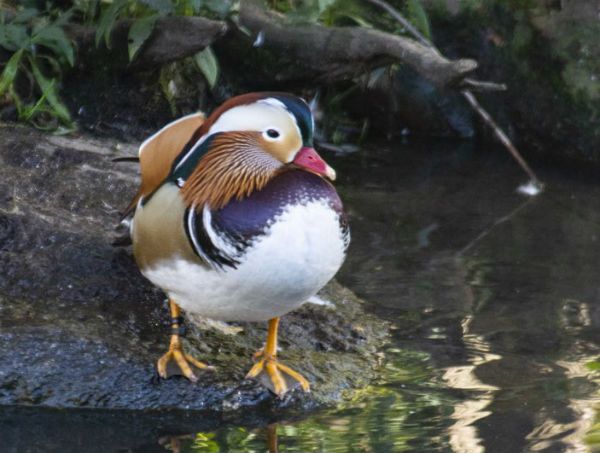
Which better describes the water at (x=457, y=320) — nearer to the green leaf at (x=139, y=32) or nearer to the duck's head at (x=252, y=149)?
the duck's head at (x=252, y=149)

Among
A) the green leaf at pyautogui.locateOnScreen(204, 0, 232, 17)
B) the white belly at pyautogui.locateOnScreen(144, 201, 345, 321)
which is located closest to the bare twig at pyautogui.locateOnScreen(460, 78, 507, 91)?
the green leaf at pyautogui.locateOnScreen(204, 0, 232, 17)

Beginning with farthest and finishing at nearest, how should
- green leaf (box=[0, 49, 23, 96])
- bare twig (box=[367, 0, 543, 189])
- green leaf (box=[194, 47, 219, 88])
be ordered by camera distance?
green leaf (box=[194, 47, 219, 88]) → green leaf (box=[0, 49, 23, 96]) → bare twig (box=[367, 0, 543, 189])

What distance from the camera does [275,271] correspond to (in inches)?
136

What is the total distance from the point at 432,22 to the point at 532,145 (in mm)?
1102

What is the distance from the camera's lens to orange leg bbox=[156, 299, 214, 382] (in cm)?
388

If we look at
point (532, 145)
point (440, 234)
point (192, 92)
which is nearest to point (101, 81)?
point (192, 92)

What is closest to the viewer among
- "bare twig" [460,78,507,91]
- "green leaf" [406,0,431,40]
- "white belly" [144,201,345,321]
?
"white belly" [144,201,345,321]

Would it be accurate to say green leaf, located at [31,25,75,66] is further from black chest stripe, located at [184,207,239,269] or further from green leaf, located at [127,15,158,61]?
black chest stripe, located at [184,207,239,269]

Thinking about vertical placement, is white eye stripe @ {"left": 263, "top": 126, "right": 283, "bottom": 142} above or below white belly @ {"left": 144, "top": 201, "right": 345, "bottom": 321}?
above

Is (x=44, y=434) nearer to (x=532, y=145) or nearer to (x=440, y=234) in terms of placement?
(x=440, y=234)

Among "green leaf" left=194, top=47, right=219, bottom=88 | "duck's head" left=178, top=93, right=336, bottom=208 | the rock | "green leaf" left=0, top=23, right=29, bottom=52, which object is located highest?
"duck's head" left=178, top=93, right=336, bottom=208

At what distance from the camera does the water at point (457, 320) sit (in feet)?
12.1

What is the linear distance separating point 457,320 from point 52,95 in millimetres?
2536

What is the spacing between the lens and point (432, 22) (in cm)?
791
